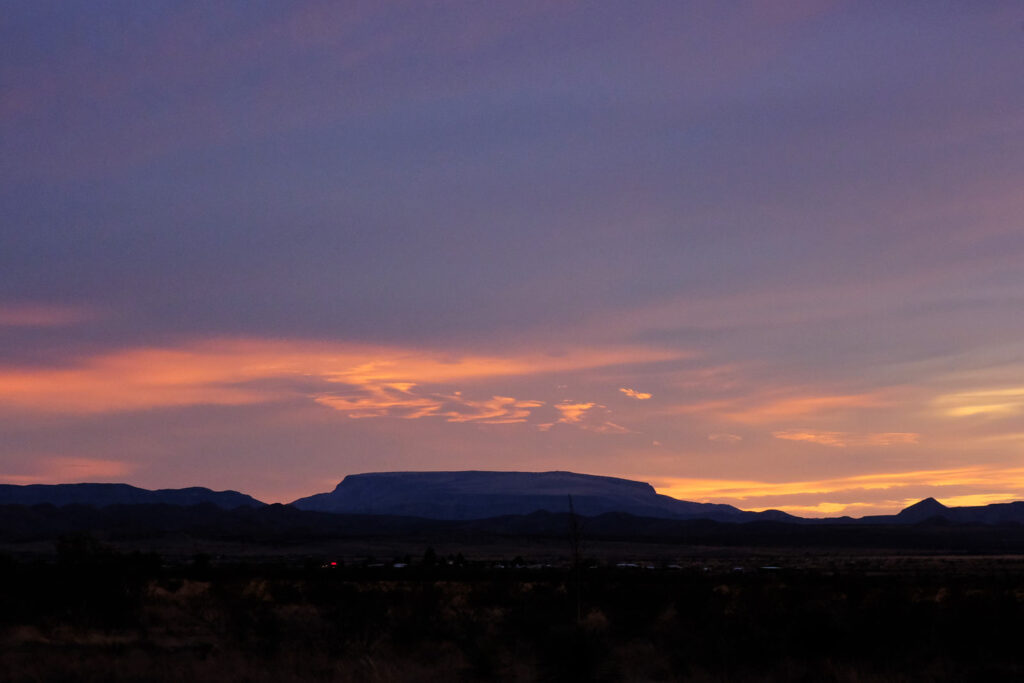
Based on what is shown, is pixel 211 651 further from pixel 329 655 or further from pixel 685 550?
pixel 685 550

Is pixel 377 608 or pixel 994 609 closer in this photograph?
pixel 994 609

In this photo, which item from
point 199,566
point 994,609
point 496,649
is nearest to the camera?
point 496,649

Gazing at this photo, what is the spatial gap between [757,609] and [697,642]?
4887mm

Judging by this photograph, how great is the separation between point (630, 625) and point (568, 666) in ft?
50.0

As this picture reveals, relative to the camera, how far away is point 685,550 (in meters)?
144

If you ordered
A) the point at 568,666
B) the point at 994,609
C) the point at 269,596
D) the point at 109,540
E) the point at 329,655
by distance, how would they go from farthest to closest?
1. the point at 109,540
2. the point at 269,596
3. the point at 994,609
4. the point at 329,655
5. the point at 568,666

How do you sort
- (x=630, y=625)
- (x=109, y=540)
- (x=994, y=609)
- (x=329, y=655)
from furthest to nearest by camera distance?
(x=109, y=540)
(x=630, y=625)
(x=994, y=609)
(x=329, y=655)

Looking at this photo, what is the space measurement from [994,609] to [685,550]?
393 feet

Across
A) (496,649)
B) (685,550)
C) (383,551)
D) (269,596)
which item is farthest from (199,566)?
(685,550)

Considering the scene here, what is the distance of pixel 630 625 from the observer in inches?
1114

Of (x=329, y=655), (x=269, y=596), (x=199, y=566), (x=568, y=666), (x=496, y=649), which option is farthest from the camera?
(x=199, y=566)

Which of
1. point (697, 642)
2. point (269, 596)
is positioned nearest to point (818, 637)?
point (697, 642)

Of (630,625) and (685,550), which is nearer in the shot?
(630,625)

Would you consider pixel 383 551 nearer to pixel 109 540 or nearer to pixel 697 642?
pixel 109 540
